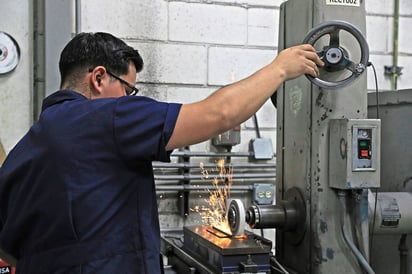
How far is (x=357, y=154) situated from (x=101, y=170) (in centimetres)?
65

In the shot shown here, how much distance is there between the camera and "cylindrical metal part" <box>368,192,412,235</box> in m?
1.36

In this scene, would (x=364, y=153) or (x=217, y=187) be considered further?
(x=217, y=187)

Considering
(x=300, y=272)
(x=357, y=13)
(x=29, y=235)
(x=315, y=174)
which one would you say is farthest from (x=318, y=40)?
(x=29, y=235)

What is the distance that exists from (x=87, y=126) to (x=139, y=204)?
191 mm

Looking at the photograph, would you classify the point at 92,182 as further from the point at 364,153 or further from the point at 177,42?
the point at 177,42

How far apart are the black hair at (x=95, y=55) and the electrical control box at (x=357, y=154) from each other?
1.86 ft

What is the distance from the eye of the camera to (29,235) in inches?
40.2

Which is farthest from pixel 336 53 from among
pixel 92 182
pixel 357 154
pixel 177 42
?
pixel 177 42

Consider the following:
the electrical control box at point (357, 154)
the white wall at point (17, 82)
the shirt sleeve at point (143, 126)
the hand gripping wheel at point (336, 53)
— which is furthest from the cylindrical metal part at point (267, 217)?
the white wall at point (17, 82)

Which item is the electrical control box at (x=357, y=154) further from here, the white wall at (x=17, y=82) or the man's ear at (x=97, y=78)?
the white wall at (x=17, y=82)

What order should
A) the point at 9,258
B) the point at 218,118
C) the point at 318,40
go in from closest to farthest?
the point at 218,118
the point at 9,258
the point at 318,40

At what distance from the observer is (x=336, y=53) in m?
1.22

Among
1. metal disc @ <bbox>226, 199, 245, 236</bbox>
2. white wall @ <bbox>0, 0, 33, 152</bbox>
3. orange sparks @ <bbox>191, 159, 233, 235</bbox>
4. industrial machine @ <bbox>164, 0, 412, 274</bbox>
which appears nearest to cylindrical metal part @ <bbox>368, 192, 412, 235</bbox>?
industrial machine @ <bbox>164, 0, 412, 274</bbox>

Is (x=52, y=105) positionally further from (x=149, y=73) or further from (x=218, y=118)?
(x=149, y=73)
